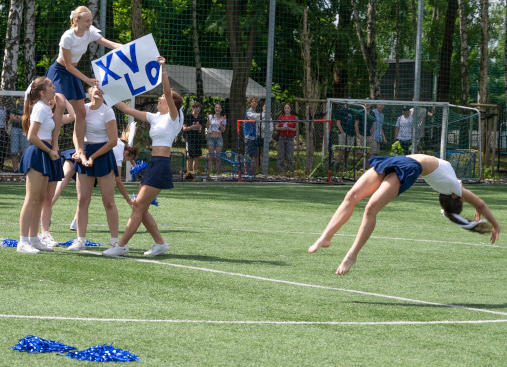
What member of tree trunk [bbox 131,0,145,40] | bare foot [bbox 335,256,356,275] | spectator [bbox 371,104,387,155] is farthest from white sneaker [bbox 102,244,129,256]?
tree trunk [bbox 131,0,145,40]

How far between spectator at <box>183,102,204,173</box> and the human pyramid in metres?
12.6

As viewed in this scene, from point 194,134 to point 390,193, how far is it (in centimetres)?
1545

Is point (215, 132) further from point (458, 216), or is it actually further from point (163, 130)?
point (458, 216)

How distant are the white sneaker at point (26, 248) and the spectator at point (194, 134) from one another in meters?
13.4

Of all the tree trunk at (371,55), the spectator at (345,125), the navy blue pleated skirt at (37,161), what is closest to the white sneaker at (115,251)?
the navy blue pleated skirt at (37,161)

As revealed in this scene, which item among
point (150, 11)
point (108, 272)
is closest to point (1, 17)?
point (150, 11)

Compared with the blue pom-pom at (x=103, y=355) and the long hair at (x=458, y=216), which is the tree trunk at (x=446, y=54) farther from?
the blue pom-pom at (x=103, y=355)

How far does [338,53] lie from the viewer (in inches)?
1388

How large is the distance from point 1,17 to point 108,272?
23.6m

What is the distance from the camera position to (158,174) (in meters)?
8.65

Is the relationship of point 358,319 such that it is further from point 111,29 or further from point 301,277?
point 111,29

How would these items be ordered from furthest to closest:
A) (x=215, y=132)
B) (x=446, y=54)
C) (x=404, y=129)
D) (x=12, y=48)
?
(x=446, y=54)
(x=404, y=129)
(x=215, y=132)
(x=12, y=48)

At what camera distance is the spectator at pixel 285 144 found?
876 inches

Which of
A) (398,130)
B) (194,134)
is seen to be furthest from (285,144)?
(398,130)
